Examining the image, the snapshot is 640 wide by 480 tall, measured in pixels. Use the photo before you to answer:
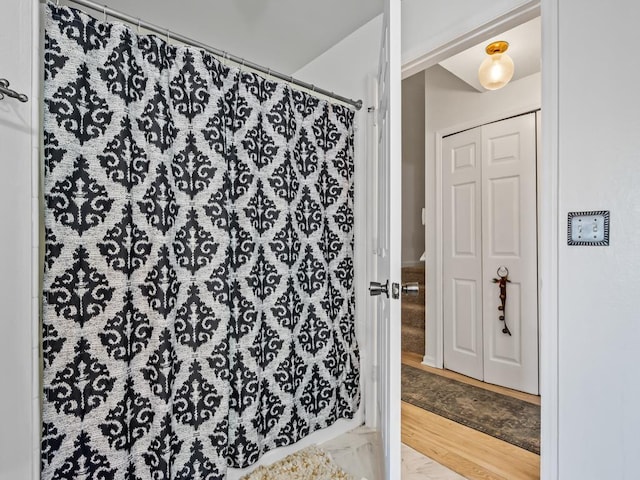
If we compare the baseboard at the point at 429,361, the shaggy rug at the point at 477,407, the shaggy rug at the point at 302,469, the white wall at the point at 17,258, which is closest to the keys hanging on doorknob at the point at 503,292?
the shaggy rug at the point at 477,407

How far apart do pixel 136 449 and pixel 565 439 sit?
5.15 ft

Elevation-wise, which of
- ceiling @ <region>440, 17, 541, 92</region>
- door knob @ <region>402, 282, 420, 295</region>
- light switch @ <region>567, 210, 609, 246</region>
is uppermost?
ceiling @ <region>440, 17, 541, 92</region>

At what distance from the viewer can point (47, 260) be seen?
3.58 ft

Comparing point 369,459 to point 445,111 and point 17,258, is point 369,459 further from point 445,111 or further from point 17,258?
point 445,111

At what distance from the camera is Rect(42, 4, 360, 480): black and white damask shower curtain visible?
3.69 ft

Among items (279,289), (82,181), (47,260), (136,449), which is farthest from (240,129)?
(136,449)

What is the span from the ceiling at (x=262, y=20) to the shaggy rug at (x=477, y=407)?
2.55 m

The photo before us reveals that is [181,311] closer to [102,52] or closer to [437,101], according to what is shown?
[102,52]

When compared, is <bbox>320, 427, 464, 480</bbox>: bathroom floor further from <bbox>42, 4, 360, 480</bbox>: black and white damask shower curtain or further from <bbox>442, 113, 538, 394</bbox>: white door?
<bbox>442, 113, 538, 394</bbox>: white door

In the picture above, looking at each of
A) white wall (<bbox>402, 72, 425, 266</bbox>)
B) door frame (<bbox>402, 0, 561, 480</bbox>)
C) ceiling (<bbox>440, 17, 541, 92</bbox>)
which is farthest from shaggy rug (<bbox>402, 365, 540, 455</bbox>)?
ceiling (<bbox>440, 17, 541, 92</bbox>)

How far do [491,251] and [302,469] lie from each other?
215 centimetres

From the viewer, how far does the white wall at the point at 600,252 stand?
1098 millimetres

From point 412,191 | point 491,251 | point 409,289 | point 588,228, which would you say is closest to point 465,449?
point 409,289

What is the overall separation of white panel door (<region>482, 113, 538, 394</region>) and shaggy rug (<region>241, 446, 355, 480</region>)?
5.56ft
